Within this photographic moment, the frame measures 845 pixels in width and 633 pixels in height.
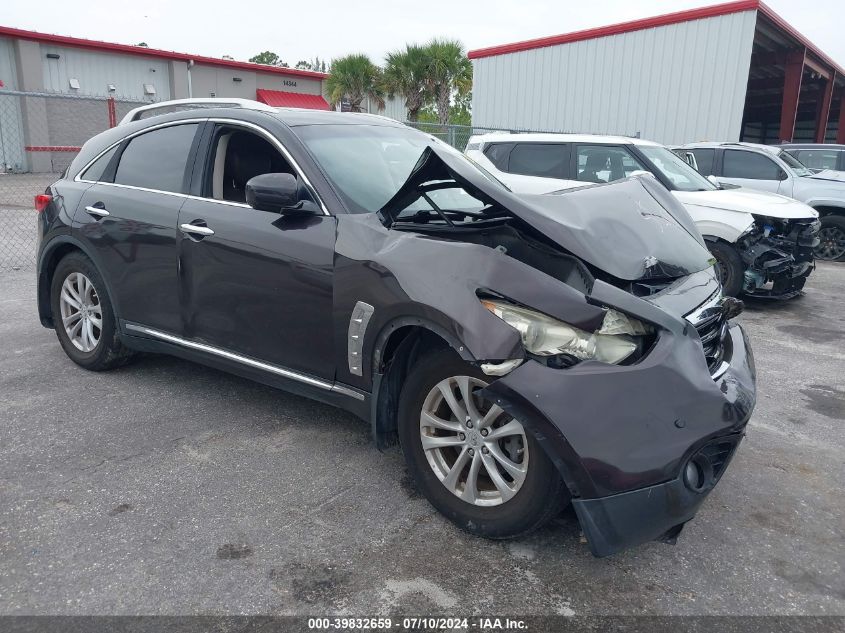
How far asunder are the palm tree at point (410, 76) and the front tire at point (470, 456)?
28025 mm

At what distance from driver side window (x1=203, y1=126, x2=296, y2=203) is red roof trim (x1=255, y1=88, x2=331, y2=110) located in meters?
30.3

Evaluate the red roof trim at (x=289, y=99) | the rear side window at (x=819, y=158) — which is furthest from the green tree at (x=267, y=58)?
the rear side window at (x=819, y=158)

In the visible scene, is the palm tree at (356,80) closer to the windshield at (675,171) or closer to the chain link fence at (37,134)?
the chain link fence at (37,134)

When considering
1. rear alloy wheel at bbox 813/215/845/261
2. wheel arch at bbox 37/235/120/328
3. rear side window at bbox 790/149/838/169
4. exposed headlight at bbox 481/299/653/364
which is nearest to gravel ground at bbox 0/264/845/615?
wheel arch at bbox 37/235/120/328

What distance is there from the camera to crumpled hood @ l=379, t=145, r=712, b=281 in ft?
9.39

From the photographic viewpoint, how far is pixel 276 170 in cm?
396

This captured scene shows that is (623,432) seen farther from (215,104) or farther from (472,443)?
(215,104)

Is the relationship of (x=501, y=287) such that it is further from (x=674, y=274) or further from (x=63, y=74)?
(x=63, y=74)

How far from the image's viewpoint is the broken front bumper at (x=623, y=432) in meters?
A: 2.40

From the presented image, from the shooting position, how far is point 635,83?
18.9 m

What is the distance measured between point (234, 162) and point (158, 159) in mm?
604

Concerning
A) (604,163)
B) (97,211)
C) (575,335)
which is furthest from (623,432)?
(604,163)

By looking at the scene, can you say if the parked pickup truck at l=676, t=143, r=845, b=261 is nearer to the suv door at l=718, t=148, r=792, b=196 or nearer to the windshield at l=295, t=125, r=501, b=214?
the suv door at l=718, t=148, r=792, b=196

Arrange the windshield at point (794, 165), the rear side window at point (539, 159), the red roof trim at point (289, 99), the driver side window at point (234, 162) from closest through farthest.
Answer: the driver side window at point (234, 162), the rear side window at point (539, 159), the windshield at point (794, 165), the red roof trim at point (289, 99)
